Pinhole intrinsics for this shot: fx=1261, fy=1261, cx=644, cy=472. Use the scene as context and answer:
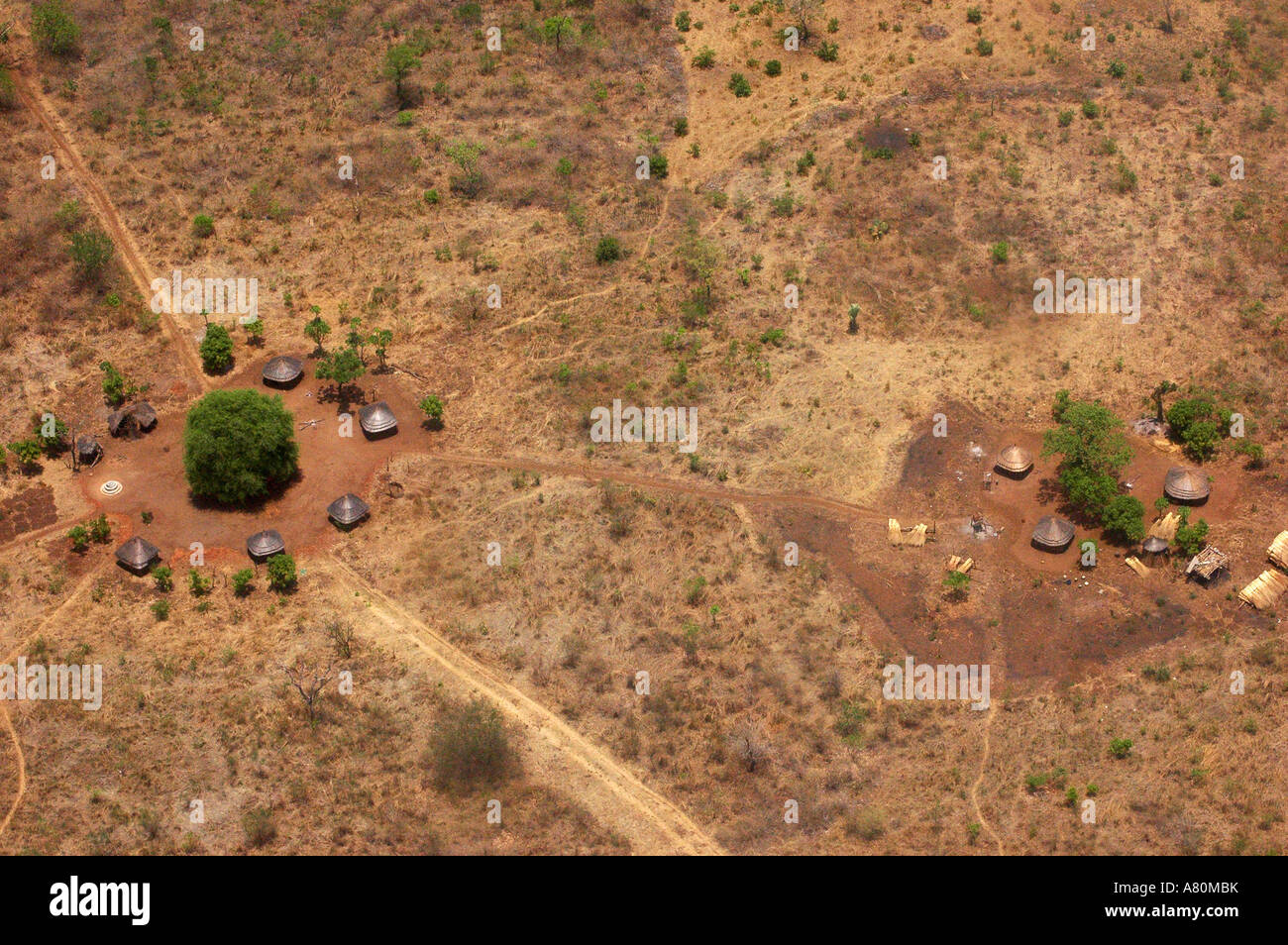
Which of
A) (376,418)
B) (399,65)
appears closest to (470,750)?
(376,418)

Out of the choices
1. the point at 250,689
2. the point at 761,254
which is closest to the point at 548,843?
the point at 250,689

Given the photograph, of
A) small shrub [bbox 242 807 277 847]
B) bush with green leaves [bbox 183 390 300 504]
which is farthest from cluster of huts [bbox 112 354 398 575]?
small shrub [bbox 242 807 277 847]

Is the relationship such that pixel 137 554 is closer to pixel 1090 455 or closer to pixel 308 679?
pixel 308 679

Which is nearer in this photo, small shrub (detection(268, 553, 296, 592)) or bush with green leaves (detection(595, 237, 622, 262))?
small shrub (detection(268, 553, 296, 592))

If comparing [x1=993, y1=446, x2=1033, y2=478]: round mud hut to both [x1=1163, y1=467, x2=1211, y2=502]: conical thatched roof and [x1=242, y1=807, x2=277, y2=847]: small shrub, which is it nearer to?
[x1=1163, y1=467, x2=1211, y2=502]: conical thatched roof

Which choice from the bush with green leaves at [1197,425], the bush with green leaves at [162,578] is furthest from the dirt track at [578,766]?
the bush with green leaves at [1197,425]

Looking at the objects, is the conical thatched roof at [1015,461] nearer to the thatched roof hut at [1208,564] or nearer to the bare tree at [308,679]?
the thatched roof hut at [1208,564]
